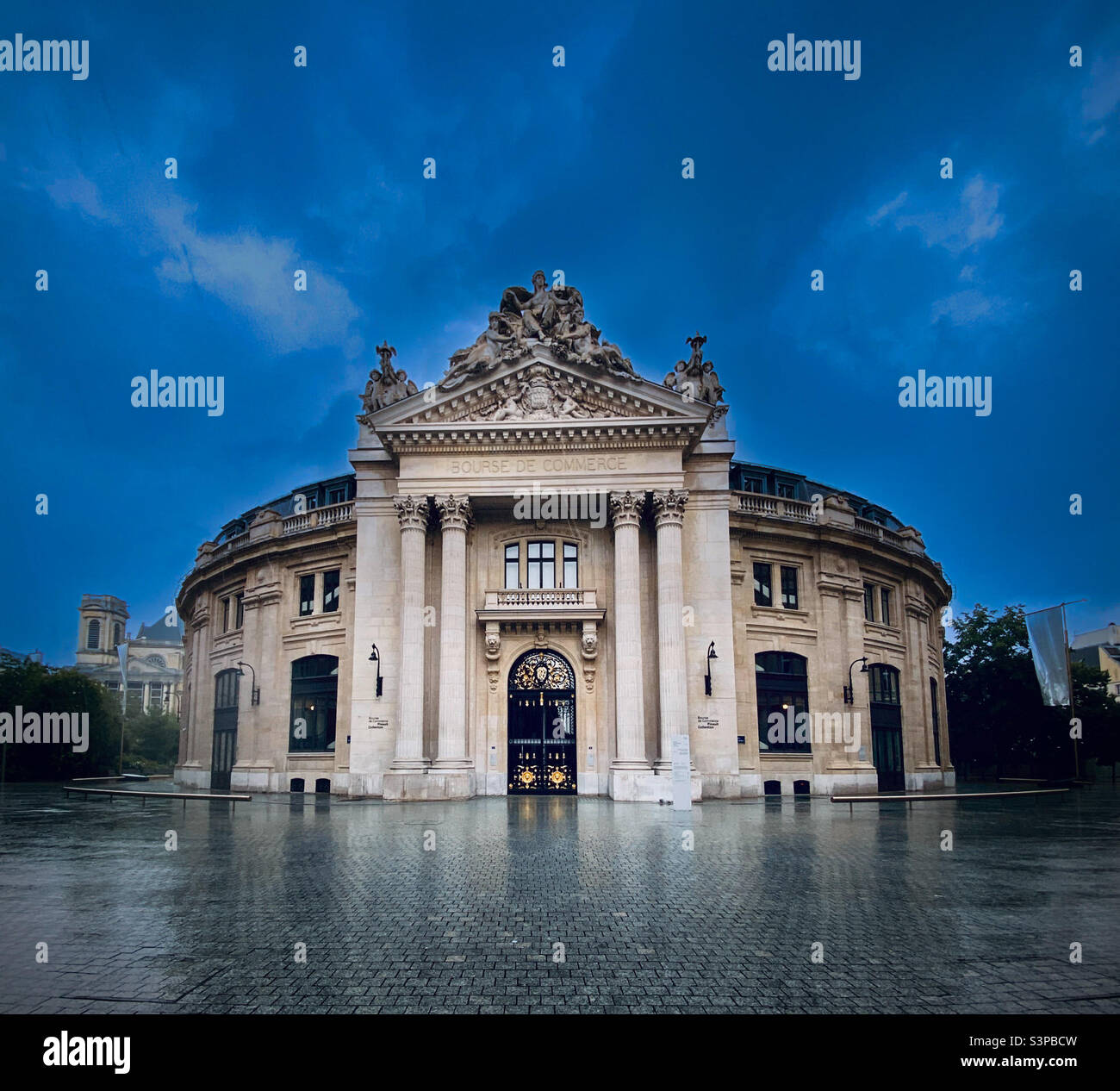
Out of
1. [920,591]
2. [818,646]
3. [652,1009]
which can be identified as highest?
[920,591]

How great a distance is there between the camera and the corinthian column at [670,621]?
111 ft

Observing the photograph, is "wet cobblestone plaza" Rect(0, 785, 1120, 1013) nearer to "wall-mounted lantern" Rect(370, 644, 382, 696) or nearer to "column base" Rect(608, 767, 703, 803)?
"column base" Rect(608, 767, 703, 803)

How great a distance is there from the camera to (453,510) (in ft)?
118

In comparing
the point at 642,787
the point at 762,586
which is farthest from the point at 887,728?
the point at 642,787

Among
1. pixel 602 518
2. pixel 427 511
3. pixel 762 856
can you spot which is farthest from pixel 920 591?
pixel 762 856

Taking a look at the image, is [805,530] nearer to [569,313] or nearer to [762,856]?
[569,313]

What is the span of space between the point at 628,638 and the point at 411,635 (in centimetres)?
909

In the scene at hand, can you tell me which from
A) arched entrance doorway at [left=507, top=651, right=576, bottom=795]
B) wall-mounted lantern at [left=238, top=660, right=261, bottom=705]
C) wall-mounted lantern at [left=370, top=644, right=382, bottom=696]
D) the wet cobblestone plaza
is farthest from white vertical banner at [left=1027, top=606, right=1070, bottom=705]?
wall-mounted lantern at [left=238, top=660, right=261, bottom=705]

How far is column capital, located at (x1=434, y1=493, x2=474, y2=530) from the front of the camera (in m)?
35.9

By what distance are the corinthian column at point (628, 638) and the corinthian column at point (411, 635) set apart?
8152 mm

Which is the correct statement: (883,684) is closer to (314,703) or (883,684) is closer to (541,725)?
(541,725)
